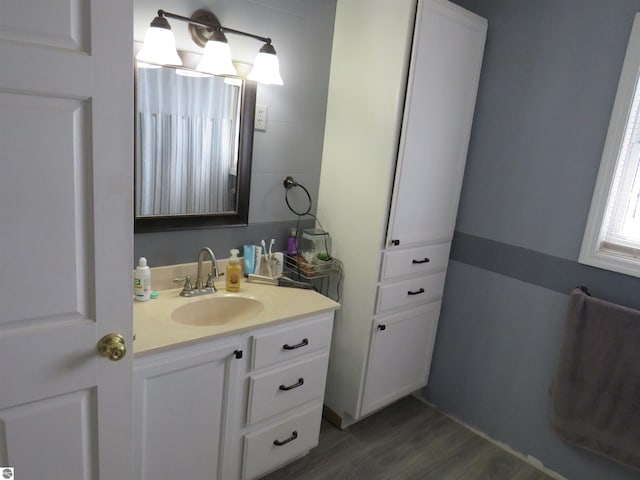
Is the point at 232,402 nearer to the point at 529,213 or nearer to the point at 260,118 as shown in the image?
the point at 260,118

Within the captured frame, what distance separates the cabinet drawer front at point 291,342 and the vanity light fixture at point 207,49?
100 centimetres

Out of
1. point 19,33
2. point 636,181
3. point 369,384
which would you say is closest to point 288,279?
point 369,384

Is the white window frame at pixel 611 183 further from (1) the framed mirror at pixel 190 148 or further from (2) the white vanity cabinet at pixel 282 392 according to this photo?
(1) the framed mirror at pixel 190 148

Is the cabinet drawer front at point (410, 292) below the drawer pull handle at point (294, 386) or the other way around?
the other way around

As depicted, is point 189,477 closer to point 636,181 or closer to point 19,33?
point 19,33

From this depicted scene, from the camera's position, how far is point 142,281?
5.32ft

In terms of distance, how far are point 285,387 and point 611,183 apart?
5.09 ft

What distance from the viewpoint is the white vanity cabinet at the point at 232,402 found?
1.40 metres

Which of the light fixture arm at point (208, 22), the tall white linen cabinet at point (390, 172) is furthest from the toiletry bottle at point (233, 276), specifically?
the light fixture arm at point (208, 22)

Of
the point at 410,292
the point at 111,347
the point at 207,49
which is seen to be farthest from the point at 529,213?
the point at 111,347

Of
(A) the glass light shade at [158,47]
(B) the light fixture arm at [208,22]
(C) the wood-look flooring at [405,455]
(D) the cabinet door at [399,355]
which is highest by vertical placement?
(B) the light fixture arm at [208,22]

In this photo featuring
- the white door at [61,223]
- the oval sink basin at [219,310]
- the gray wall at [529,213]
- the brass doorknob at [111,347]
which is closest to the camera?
the white door at [61,223]

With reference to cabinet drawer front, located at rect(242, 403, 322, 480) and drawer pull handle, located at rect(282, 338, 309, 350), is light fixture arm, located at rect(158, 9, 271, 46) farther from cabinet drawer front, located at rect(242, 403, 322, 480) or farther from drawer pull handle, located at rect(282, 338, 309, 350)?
cabinet drawer front, located at rect(242, 403, 322, 480)

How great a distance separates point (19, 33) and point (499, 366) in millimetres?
2276
